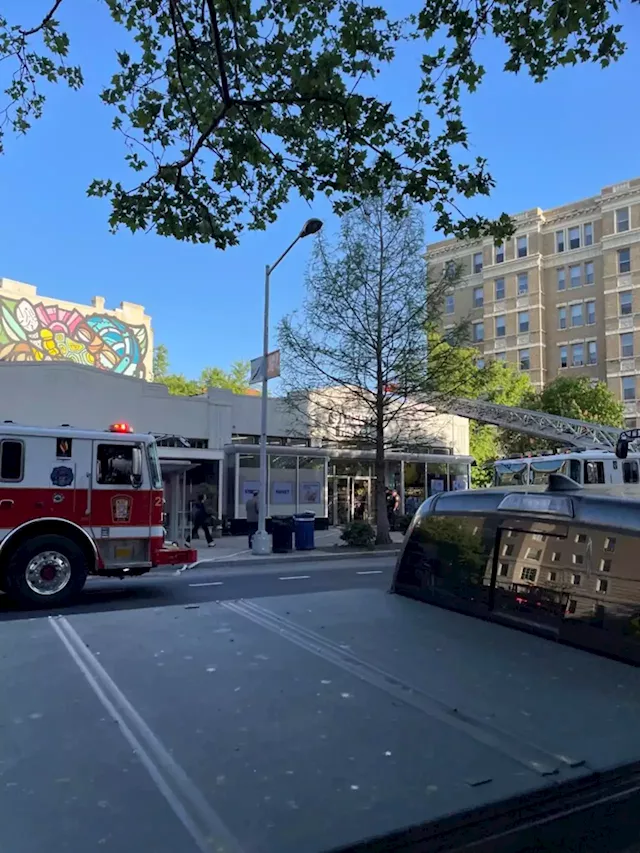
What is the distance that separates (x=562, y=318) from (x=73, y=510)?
51.3 metres

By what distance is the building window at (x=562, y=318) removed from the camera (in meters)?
53.8

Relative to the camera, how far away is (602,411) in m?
38.7

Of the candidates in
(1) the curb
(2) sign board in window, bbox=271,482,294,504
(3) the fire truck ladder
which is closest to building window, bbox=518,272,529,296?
Answer: (3) the fire truck ladder

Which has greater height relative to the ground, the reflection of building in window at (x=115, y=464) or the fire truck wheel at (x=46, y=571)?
the reflection of building in window at (x=115, y=464)

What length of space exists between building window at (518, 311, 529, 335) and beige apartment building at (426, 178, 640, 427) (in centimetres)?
8

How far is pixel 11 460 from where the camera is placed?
9797mm

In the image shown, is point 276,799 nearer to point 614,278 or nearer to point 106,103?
point 106,103

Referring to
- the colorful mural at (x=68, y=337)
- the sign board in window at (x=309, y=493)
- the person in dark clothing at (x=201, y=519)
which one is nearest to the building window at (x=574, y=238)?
the colorful mural at (x=68, y=337)

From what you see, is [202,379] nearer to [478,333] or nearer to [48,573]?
[478,333]

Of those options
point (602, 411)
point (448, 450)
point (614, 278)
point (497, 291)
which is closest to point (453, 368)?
point (448, 450)

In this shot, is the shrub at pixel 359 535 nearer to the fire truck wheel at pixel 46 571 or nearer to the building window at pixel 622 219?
the fire truck wheel at pixel 46 571

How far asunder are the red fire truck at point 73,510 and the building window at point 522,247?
5142cm

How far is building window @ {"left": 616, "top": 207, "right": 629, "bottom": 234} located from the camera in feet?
163

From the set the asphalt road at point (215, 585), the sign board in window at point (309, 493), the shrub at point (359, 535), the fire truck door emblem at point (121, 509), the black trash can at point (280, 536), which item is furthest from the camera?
the sign board in window at point (309, 493)
